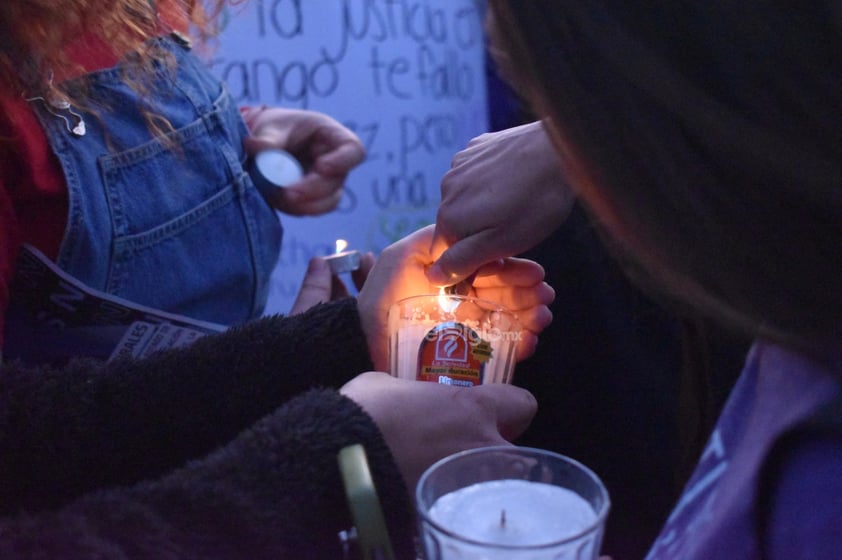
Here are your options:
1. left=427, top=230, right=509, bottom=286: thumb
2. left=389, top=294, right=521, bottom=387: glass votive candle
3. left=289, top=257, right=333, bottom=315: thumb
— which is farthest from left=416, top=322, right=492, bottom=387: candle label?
left=289, top=257, right=333, bottom=315: thumb

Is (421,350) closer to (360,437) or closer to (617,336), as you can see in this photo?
(360,437)

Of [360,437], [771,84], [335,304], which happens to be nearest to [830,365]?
[771,84]

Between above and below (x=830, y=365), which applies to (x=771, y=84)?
above

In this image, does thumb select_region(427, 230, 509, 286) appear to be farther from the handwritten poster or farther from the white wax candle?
the handwritten poster

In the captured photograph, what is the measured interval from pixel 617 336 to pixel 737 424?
1.56ft

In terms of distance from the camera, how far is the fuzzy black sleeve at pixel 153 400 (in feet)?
2.29

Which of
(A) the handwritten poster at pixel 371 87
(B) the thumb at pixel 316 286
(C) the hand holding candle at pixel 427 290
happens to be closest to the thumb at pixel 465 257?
(C) the hand holding candle at pixel 427 290

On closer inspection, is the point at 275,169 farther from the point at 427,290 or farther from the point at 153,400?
the point at 153,400

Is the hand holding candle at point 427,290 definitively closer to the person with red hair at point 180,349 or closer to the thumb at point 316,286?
the person with red hair at point 180,349

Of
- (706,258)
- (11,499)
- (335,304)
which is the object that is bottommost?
(11,499)

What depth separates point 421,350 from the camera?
2.43 ft

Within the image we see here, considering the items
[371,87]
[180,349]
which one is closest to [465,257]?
[180,349]

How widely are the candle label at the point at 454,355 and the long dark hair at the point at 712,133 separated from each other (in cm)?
27

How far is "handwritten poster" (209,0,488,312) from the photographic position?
1869mm
